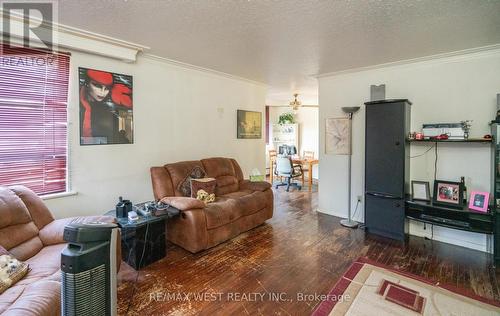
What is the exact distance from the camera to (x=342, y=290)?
2160 millimetres

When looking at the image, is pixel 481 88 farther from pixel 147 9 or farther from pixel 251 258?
pixel 147 9

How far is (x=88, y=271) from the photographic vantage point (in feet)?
3.15

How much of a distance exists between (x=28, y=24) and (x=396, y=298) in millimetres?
3995

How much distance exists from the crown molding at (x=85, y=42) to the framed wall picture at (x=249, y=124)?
2.06 metres

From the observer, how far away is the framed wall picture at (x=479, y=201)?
2738 millimetres

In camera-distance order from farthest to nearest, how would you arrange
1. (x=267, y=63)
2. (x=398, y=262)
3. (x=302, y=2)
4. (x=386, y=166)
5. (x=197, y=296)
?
(x=267, y=63)
(x=386, y=166)
(x=398, y=262)
(x=197, y=296)
(x=302, y=2)

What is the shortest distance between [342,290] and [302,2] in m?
2.41

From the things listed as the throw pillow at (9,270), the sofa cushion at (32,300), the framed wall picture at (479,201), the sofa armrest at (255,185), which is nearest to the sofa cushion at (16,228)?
the throw pillow at (9,270)

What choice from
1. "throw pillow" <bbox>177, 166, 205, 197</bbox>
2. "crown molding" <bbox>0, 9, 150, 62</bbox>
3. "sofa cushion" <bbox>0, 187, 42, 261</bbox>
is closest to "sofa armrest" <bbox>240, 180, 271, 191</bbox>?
"throw pillow" <bbox>177, 166, 205, 197</bbox>

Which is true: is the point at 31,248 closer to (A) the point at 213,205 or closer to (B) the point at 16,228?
(B) the point at 16,228

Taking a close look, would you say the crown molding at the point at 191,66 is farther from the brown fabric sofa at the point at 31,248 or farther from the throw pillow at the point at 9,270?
the throw pillow at the point at 9,270

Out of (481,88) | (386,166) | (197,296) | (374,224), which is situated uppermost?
(481,88)

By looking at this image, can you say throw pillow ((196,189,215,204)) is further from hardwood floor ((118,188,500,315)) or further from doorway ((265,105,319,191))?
doorway ((265,105,319,191))

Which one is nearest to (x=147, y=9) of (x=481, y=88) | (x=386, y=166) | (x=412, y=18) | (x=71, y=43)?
(x=71, y=43)
